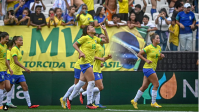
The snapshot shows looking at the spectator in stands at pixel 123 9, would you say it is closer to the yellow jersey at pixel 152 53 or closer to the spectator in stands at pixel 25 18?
the spectator in stands at pixel 25 18

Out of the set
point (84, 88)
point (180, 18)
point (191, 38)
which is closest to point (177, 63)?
point (191, 38)

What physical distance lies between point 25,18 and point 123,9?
383 cm

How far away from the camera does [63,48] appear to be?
13195mm

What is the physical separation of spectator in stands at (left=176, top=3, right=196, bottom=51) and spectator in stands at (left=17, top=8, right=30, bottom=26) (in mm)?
5446

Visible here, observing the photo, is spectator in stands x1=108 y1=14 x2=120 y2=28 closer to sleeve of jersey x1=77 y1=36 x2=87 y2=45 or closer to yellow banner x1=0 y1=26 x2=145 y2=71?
yellow banner x1=0 y1=26 x2=145 y2=71

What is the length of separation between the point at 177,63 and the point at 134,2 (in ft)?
14.0

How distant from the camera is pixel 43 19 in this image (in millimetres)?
13531

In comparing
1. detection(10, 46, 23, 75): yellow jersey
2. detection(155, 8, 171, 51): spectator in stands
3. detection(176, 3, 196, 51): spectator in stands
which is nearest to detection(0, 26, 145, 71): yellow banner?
detection(155, 8, 171, 51): spectator in stands

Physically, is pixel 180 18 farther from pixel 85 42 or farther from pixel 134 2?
pixel 85 42

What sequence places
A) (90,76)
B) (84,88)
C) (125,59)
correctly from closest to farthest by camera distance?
(90,76) → (84,88) → (125,59)

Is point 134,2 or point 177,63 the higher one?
point 134,2

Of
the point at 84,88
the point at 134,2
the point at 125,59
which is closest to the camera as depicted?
the point at 84,88

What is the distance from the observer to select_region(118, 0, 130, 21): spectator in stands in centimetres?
1442

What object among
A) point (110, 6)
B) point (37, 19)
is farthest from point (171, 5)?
point (37, 19)
